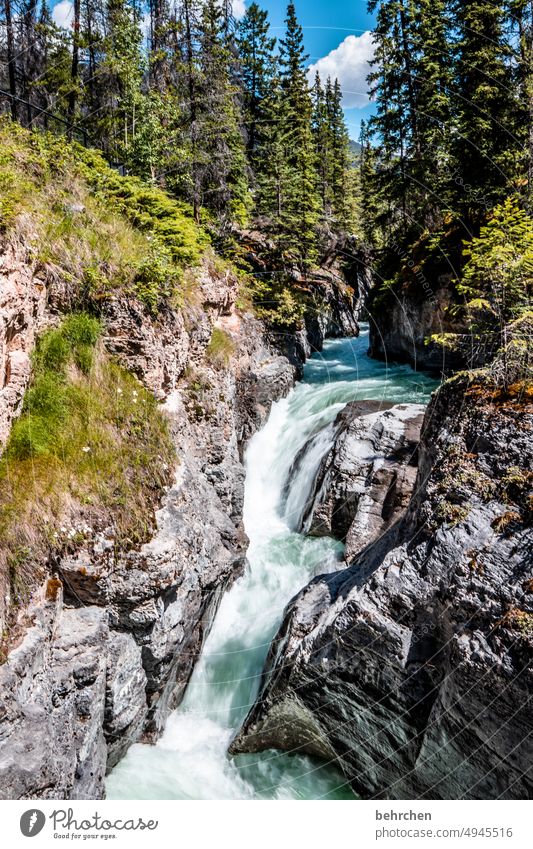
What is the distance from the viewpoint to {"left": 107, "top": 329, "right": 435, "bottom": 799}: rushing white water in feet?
24.0

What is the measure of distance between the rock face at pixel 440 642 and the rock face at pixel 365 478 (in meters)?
3.76

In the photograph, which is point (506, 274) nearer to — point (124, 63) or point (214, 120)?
point (214, 120)

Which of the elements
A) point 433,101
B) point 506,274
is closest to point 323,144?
point 433,101

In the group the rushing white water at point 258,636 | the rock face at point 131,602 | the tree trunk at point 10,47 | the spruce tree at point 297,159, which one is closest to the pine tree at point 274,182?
the spruce tree at point 297,159

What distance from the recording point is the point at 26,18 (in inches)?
660

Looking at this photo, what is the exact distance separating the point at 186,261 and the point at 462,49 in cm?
1246

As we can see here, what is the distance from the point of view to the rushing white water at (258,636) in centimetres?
730

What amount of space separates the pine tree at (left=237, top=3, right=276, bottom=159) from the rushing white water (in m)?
18.4

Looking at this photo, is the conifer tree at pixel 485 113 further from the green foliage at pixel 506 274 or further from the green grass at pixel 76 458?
the green grass at pixel 76 458

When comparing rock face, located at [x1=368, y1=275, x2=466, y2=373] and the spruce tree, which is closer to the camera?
rock face, located at [x1=368, y1=275, x2=466, y2=373]

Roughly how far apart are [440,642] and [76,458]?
5.98 m

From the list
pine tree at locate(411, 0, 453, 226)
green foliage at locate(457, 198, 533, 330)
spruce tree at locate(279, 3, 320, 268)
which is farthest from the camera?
spruce tree at locate(279, 3, 320, 268)

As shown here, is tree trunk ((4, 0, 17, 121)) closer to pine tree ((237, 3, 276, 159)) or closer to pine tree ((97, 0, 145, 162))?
pine tree ((97, 0, 145, 162))

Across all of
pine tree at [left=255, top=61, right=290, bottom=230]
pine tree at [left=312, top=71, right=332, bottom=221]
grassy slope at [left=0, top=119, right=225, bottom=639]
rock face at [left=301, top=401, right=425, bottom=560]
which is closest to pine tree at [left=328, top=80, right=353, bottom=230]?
pine tree at [left=312, top=71, right=332, bottom=221]
